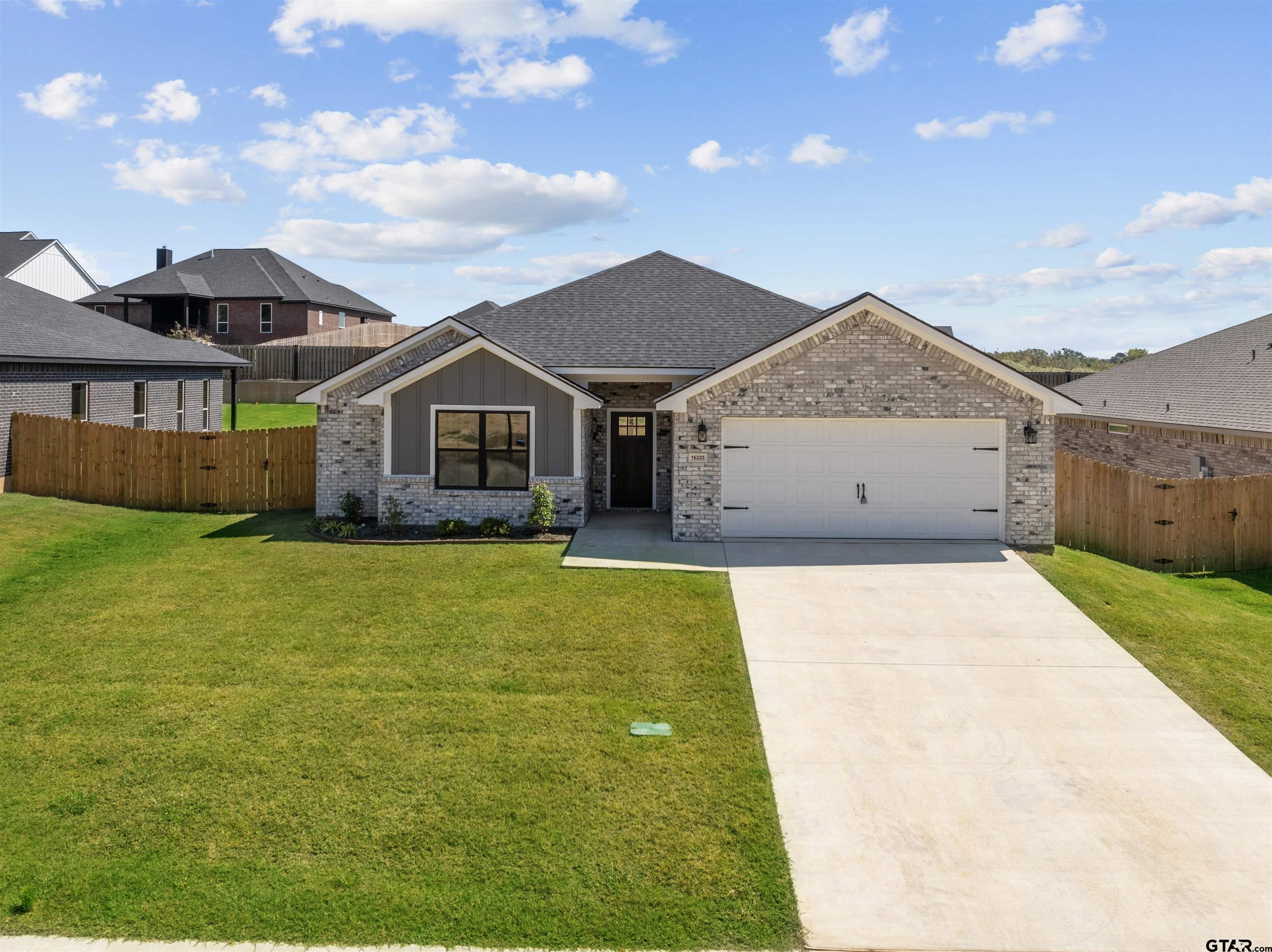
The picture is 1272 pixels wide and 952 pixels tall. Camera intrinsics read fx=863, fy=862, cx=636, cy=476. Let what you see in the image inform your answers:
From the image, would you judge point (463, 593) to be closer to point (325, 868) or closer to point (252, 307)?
point (325, 868)

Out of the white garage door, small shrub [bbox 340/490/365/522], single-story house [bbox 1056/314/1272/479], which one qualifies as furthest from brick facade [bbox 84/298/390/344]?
the white garage door

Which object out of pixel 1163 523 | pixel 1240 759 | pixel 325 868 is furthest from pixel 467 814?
pixel 1163 523

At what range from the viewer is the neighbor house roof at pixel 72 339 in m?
19.5

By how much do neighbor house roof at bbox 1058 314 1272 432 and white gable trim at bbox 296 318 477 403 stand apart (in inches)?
583

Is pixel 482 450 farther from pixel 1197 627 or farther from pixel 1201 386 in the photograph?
pixel 1201 386

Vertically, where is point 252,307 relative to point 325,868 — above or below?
above

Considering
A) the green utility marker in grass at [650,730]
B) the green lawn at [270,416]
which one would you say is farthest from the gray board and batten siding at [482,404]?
the green lawn at [270,416]

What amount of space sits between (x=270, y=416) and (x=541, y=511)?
909 inches

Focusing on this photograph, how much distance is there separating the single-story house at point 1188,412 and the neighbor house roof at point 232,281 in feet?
131

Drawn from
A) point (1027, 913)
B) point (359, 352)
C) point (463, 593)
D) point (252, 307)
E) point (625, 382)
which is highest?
point (252, 307)

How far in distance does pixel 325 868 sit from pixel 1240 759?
300 inches

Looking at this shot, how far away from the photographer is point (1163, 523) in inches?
600

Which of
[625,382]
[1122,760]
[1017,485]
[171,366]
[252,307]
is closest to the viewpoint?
[1122,760]

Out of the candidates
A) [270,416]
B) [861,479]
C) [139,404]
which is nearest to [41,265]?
[270,416]
